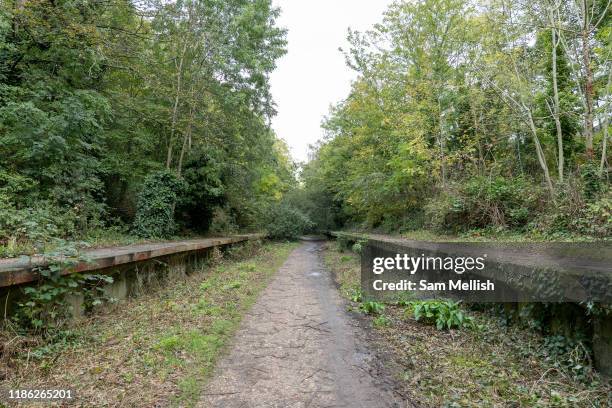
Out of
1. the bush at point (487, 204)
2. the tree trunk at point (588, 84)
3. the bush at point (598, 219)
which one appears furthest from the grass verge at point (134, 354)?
the tree trunk at point (588, 84)

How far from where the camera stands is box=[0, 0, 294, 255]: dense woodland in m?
6.38

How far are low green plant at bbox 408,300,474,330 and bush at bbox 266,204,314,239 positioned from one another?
17.1 metres

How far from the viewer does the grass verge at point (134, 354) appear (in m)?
2.62

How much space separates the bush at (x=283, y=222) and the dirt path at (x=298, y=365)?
16391mm

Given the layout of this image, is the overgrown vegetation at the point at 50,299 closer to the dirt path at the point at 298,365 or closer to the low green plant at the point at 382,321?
the dirt path at the point at 298,365

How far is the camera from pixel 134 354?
3240 mm

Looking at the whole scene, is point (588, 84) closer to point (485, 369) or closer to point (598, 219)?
point (598, 219)

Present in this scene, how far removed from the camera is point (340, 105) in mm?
18438

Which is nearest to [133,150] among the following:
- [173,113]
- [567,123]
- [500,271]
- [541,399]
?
[173,113]

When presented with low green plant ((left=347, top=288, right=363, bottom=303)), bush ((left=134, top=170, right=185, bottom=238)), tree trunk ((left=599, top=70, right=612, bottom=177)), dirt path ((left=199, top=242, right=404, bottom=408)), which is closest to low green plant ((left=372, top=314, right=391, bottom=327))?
dirt path ((left=199, top=242, right=404, bottom=408))

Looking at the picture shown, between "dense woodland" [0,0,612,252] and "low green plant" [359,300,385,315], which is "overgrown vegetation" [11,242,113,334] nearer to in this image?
"dense woodland" [0,0,612,252]

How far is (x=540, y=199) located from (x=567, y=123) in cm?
437

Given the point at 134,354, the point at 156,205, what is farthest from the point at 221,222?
the point at 134,354

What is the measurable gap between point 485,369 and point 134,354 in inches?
132
